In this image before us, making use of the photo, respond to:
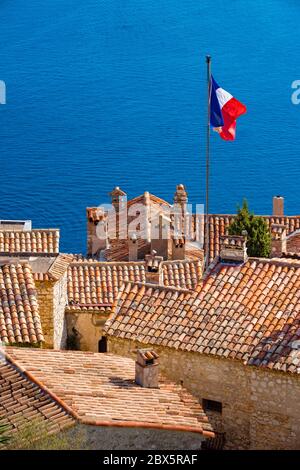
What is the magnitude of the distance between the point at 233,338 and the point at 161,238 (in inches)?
536

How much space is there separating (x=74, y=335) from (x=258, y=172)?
47.1 m

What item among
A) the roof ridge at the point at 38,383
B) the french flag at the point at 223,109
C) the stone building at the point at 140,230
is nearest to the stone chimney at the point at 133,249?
the stone building at the point at 140,230

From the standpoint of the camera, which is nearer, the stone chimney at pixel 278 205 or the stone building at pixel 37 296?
the stone building at pixel 37 296

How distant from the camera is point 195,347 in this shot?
2034cm

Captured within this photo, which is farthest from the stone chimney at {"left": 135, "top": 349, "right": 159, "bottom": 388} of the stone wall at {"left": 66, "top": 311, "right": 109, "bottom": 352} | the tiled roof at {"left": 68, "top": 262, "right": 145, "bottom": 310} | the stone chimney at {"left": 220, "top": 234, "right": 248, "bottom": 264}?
the tiled roof at {"left": 68, "top": 262, "right": 145, "bottom": 310}

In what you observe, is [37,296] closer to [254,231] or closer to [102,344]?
[102,344]

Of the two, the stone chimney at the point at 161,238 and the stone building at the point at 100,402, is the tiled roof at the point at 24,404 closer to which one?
the stone building at the point at 100,402

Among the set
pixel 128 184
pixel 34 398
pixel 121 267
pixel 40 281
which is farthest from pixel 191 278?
pixel 128 184

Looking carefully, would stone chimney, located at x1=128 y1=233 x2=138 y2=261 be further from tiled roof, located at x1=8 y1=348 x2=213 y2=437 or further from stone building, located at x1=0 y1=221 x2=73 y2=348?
tiled roof, located at x1=8 y1=348 x2=213 y2=437

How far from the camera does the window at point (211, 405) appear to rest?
20.2m

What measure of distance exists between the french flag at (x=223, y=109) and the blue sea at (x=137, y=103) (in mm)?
30597

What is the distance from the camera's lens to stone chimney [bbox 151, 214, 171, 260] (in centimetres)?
3375

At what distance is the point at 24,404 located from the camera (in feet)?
56.0

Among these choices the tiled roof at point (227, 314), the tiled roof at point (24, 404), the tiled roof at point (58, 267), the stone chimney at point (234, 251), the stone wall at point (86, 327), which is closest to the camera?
the tiled roof at point (24, 404)
